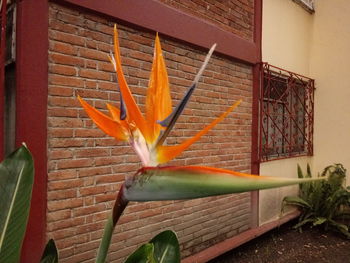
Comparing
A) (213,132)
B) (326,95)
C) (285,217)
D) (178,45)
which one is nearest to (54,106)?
(178,45)

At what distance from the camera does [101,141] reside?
293 cm

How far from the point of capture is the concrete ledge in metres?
3.81

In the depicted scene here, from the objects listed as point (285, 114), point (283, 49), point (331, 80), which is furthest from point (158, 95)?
point (331, 80)

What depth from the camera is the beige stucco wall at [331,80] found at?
5.86 meters

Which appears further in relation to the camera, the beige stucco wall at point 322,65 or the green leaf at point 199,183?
the beige stucco wall at point 322,65

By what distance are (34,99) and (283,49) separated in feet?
13.6

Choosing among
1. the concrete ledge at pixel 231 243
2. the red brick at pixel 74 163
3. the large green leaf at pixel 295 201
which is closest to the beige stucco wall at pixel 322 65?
the large green leaf at pixel 295 201

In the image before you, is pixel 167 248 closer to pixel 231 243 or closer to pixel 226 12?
pixel 231 243

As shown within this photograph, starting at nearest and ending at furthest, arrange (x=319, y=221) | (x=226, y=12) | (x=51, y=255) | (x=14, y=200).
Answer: (x=14, y=200) → (x=51, y=255) → (x=226, y=12) → (x=319, y=221)

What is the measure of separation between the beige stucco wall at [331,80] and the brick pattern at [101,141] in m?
2.72

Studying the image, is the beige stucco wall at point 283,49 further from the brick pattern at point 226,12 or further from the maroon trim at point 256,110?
the brick pattern at point 226,12

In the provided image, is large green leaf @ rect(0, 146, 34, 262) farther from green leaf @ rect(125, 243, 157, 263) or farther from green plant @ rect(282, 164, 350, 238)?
green plant @ rect(282, 164, 350, 238)

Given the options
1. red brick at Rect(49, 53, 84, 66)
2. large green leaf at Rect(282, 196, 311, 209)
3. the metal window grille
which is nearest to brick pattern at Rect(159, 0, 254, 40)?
the metal window grille

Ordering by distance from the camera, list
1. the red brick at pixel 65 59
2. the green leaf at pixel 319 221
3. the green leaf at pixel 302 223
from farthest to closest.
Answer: the green leaf at pixel 302 223 → the green leaf at pixel 319 221 → the red brick at pixel 65 59
